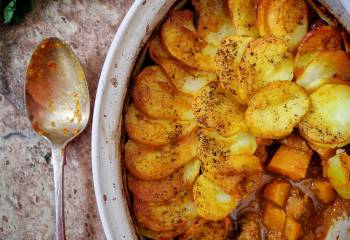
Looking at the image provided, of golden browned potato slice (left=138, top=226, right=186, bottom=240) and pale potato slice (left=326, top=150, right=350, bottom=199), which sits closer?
pale potato slice (left=326, top=150, right=350, bottom=199)

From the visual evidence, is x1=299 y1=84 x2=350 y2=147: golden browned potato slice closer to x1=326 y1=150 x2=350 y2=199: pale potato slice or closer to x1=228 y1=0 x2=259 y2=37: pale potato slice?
x1=326 y1=150 x2=350 y2=199: pale potato slice

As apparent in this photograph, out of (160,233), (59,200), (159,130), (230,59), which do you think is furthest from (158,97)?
(59,200)

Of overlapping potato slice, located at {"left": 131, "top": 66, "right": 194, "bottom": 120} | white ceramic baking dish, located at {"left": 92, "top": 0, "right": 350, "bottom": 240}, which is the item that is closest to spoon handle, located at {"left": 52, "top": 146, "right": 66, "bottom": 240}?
white ceramic baking dish, located at {"left": 92, "top": 0, "right": 350, "bottom": 240}

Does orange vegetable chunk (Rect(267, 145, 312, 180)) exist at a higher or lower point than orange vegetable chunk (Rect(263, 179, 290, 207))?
higher

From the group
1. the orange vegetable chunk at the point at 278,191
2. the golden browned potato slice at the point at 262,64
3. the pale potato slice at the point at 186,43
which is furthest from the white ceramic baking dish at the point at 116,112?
the orange vegetable chunk at the point at 278,191

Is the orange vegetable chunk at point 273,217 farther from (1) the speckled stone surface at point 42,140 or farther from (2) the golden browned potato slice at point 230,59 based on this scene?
(1) the speckled stone surface at point 42,140

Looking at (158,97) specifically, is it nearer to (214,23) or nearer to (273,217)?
(214,23)

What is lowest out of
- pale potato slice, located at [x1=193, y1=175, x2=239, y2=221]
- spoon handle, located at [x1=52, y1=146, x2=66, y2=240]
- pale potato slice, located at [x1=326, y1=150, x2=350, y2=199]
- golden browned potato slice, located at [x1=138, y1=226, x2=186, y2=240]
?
spoon handle, located at [x1=52, y1=146, x2=66, y2=240]

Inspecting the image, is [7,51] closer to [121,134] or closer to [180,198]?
[121,134]
